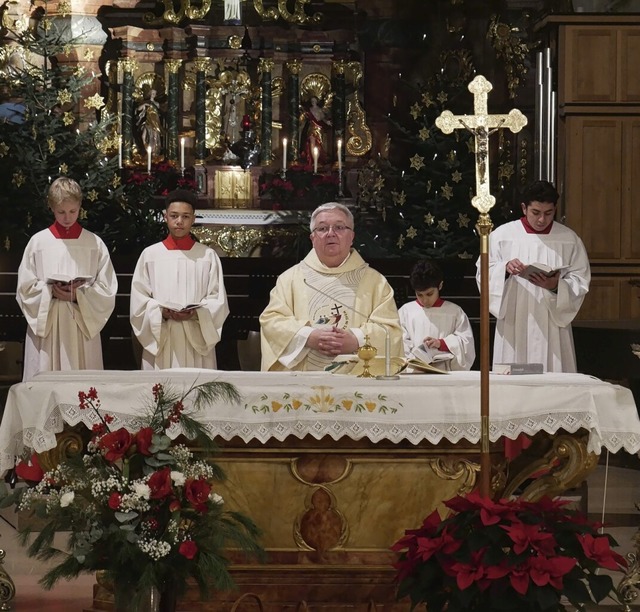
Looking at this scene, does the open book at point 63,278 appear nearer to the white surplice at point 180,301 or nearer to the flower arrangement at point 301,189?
the white surplice at point 180,301

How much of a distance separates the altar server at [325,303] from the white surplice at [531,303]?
1995mm

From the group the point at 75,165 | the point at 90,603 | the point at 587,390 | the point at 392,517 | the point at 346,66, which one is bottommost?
the point at 90,603

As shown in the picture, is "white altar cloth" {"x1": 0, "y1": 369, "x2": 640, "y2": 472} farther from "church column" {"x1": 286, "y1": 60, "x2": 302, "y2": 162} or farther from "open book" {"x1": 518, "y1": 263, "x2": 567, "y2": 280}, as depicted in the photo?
"church column" {"x1": 286, "y1": 60, "x2": 302, "y2": 162}

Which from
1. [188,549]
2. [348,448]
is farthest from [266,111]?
[188,549]

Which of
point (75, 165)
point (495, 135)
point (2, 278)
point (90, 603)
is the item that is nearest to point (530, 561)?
point (90, 603)

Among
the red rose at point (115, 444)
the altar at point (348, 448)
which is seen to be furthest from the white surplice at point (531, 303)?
the red rose at point (115, 444)

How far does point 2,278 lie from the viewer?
11953mm

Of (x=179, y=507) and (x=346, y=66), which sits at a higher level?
(x=346, y=66)

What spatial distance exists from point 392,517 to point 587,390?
38.7 inches

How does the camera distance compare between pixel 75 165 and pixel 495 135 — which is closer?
pixel 75 165

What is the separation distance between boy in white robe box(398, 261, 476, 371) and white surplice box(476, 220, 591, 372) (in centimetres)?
23

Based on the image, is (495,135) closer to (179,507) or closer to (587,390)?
(587,390)

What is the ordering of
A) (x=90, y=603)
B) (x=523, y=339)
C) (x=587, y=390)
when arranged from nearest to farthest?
(x=587, y=390) → (x=90, y=603) → (x=523, y=339)

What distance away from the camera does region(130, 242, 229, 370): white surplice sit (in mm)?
8734
